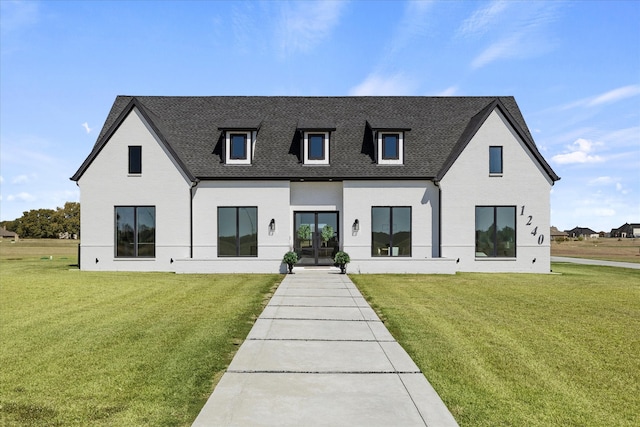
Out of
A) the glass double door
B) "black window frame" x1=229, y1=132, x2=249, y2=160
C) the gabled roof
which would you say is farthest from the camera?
"black window frame" x1=229, y1=132, x2=249, y2=160

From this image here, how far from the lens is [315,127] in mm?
22828

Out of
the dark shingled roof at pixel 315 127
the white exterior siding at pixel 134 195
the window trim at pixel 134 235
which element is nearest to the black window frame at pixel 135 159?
the white exterior siding at pixel 134 195

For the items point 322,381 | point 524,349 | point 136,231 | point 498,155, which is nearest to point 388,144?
point 498,155

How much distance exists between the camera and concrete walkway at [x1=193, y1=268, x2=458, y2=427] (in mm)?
4891

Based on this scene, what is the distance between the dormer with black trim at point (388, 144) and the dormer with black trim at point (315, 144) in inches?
105

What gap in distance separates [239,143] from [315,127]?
14.7ft

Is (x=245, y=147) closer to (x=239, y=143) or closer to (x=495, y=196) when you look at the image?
(x=239, y=143)

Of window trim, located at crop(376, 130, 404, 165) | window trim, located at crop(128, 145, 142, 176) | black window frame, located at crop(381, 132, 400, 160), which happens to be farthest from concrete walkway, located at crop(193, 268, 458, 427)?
window trim, located at crop(128, 145, 142, 176)

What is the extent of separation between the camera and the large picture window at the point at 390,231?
74.6 feet

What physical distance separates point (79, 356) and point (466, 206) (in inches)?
781

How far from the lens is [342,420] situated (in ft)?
15.9

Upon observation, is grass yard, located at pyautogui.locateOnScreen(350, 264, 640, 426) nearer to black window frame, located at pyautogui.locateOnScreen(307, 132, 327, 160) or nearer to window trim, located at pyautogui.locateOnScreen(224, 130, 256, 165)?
black window frame, located at pyautogui.locateOnScreen(307, 132, 327, 160)

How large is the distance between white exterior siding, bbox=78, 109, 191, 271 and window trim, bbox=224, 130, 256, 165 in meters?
2.75

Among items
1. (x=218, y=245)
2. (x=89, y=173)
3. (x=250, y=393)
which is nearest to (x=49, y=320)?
(x=250, y=393)
